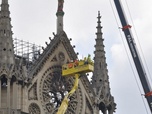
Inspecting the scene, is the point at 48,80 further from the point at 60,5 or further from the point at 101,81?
the point at 60,5

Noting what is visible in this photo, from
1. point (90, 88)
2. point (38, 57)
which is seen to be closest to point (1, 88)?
point (38, 57)

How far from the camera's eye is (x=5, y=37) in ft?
230

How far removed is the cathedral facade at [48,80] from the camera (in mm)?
68938

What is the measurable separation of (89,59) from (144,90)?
8.17m

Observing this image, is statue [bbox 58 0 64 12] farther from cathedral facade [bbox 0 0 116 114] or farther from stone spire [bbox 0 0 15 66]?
stone spire [bbox 0 0 15 66]

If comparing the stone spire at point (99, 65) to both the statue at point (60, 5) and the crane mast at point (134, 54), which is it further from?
the crane mast at point (134, 54)

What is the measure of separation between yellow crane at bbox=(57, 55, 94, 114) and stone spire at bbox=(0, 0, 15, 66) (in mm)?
5837

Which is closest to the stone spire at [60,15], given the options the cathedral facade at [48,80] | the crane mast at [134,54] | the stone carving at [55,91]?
the cathedral facade at [48,80]

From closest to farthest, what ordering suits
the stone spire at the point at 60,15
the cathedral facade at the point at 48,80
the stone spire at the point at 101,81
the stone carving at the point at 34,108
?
the cathedral facade at the point at 48,80 → the stone carving at the point at 34,108 → the stone spire at the point at 60,15 → the stone spire at the point at 101,81

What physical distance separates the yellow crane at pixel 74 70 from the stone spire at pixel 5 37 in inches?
230

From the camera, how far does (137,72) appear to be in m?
66.9

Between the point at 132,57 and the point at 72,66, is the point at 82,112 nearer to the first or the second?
the point at 72,66

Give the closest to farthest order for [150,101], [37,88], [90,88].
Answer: [150,101], [37,88], [90,88]

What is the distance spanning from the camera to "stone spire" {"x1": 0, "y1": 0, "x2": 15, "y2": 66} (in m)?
69.4
